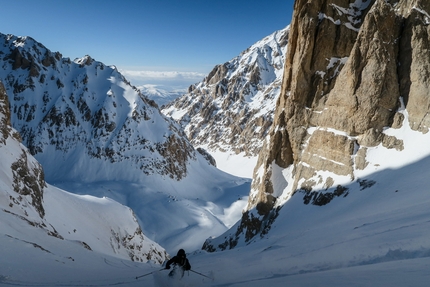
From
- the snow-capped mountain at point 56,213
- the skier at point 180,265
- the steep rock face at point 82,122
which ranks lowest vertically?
the snow-capped mountain at point 56,213

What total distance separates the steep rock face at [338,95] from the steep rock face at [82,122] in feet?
220

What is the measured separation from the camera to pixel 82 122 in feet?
338

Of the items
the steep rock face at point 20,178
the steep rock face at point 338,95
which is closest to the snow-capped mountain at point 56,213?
the steep rock face at point 20,178

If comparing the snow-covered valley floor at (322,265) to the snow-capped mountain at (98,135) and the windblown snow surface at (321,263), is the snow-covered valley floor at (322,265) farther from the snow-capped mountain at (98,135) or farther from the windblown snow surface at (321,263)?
the snow-capped mountain at (98,135)

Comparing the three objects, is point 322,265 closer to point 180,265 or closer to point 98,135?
point 180,265

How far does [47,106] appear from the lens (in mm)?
103375

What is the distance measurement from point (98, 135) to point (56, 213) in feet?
240

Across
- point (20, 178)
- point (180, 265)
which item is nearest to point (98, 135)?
point (20, 178)

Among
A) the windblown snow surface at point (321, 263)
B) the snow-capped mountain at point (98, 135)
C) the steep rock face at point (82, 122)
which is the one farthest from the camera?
the steep rock face at point (82, 122)

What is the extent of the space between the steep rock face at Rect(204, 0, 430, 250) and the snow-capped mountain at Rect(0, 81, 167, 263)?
14.3m

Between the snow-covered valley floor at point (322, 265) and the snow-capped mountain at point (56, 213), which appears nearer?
the snow-covered valley floor at point (322, 265)

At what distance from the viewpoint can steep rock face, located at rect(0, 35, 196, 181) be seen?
3792 inches

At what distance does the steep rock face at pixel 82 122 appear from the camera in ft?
316

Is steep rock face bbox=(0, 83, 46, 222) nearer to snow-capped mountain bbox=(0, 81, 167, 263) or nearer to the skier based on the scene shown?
snow-capped mountain bbox=(0, 81, 167, 263)
